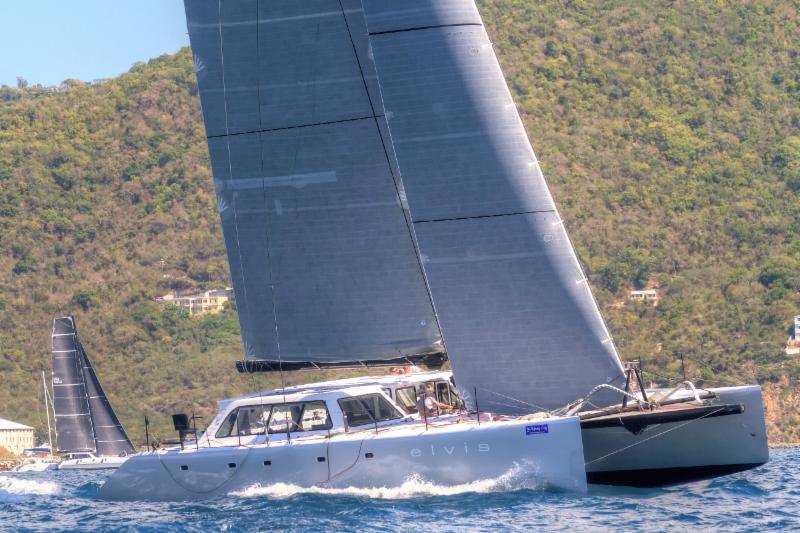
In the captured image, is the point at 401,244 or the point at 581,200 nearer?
the point at 401,244

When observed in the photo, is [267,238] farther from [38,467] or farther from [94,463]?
[38,467]

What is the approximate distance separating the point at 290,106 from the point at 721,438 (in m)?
6.90

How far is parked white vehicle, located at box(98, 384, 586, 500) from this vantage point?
14.8 metres

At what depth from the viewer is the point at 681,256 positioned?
181ft

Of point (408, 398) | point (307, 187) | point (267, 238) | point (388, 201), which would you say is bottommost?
point (408, 398)

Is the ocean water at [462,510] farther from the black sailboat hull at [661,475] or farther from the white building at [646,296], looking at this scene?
the white building at [646,296]

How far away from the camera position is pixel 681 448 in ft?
51.6

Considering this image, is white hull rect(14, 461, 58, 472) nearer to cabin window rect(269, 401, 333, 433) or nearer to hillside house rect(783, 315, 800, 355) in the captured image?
cabin window rect(269, 401, 333, 433)

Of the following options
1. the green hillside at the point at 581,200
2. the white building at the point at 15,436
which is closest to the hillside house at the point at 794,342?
the green hillside at the point at 581,200

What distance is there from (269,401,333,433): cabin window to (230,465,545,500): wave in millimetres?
923

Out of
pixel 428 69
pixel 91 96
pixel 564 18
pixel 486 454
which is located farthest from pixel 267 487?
pixel 91 96

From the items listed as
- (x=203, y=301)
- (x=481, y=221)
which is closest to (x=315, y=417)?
(x=481, y=221)

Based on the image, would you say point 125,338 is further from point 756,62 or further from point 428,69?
point 428,69

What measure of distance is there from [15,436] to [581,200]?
2592 cm
